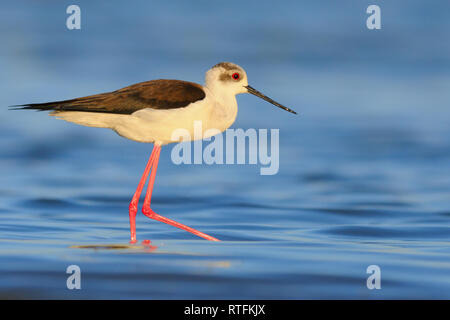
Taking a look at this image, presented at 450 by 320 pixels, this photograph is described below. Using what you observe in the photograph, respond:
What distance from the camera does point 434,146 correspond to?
15.2 meters

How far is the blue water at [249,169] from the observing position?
6.74m

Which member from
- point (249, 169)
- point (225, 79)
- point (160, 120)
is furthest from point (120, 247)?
point (249, 169)

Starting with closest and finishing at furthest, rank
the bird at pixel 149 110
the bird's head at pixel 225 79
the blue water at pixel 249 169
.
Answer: the blue water at pixel 249 169
the bird at pixel 149 110
the bird's head at pixel 225 79

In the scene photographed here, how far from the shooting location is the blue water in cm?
674

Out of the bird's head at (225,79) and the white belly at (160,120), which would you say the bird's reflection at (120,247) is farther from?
the bird's head at (225,79)

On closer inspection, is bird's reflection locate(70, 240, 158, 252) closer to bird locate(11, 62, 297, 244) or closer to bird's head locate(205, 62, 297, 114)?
bird locate(11, 62, 297, 244)

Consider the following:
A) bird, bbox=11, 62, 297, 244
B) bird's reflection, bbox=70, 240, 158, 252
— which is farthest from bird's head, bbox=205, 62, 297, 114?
bird's reflection, bbox=70, 240, 158, 252

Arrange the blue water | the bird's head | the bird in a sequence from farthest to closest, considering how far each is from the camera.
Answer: the bird's head < the bird < the blue water

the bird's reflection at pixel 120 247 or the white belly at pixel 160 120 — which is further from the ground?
the white belly at pixel 160 120

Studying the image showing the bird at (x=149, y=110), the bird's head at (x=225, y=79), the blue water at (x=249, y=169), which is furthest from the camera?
the bird's head at (x=225, y=79)

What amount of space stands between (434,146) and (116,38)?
43.4 ft

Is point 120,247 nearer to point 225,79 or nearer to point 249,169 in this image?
point 225,79

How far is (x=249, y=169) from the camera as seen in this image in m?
13.5

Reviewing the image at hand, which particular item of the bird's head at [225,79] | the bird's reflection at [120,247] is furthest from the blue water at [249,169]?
the bird's head at [225,79]
